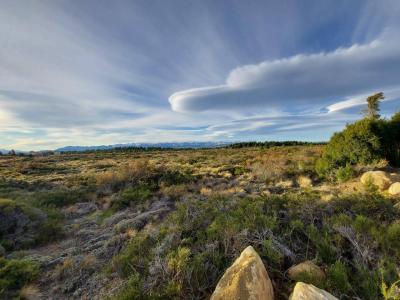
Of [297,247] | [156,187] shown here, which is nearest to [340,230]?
[297,247]

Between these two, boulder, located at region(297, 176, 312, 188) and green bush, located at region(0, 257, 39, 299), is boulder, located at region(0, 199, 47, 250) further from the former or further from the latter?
boulder, located at region(297, 176, 312, 188)

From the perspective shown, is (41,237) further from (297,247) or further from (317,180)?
(317,180)

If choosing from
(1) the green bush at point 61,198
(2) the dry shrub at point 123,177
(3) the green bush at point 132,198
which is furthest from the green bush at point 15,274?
(2) the dry shrub at point 123,177

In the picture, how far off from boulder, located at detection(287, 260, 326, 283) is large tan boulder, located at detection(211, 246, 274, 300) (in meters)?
0.53

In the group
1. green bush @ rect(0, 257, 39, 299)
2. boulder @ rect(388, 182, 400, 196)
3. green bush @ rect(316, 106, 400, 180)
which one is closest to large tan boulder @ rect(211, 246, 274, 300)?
green bush @ rect(0, 257, 39, 299)

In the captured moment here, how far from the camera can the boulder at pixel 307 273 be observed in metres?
3.11

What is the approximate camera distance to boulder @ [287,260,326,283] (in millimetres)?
3112

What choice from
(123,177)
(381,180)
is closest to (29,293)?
(123,177)

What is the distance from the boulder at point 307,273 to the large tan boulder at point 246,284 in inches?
20.7

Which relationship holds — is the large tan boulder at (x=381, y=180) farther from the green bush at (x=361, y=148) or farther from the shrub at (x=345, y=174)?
the green bush at (x=361, y=148)

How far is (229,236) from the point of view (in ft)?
14.0

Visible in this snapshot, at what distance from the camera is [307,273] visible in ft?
10.4

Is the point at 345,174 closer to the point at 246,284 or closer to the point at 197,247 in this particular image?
the point at 197,247

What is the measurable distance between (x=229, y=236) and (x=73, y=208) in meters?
8.50
